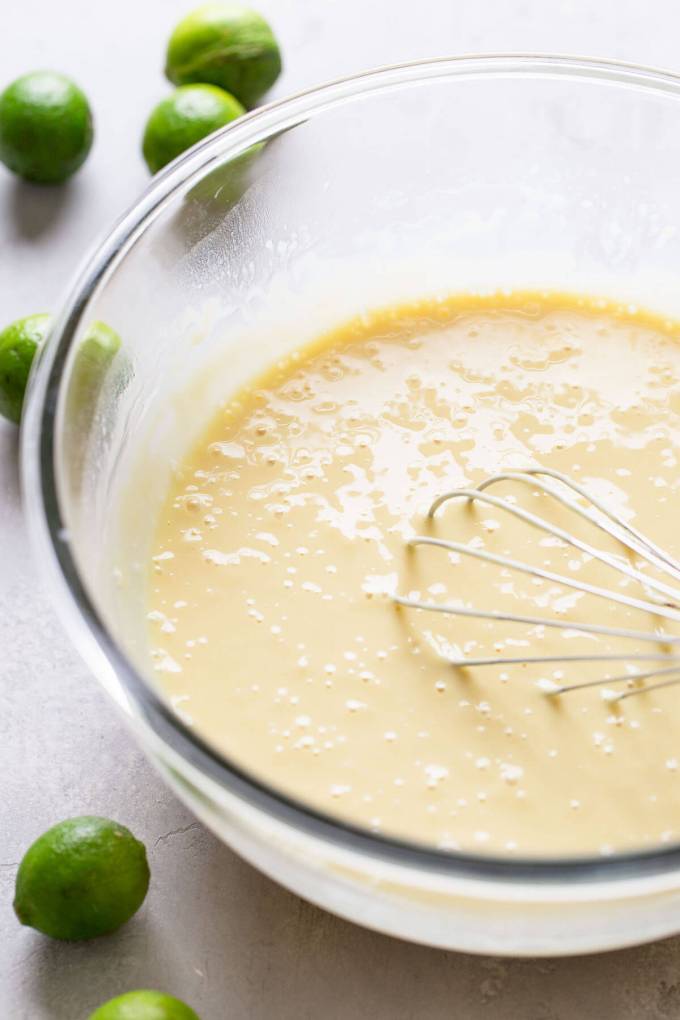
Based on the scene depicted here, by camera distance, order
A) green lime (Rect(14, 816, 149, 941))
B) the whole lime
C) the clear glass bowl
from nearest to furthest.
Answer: the clear glass bowl, green lime (Rect(14, 816, 149, 941)), the whole lime

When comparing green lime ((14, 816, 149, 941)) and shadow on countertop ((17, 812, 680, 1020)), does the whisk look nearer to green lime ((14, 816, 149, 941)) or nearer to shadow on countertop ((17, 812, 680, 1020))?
shadow on countertop ((17, 812, 680, 1020))

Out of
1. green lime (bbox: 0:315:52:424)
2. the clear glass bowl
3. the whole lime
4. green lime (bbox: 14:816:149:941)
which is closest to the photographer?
the clear glass bowl

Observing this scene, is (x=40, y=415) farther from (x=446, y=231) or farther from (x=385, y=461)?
(x=446, y=231)

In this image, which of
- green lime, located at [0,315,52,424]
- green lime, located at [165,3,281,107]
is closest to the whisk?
green lime, located at [0,315,52,424]

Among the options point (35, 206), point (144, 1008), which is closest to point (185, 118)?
point (35, 206)

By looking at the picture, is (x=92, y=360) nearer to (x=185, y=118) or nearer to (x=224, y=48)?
(x=185, y=118)

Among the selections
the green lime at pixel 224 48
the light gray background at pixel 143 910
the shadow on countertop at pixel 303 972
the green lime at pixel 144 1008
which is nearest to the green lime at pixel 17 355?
the light gray background at pixel 143 910
